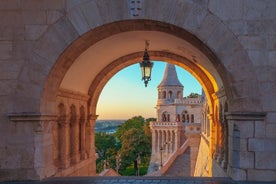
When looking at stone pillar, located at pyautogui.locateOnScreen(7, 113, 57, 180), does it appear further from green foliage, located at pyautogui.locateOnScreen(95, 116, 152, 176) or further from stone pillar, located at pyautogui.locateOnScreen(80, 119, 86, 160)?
green foliage, located at pyautogui.locateOnScreen(95, 116, 152, 176)

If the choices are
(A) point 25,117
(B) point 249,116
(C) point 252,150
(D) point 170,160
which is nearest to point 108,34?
(A) point 25,117

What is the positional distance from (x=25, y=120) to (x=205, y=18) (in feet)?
11.1

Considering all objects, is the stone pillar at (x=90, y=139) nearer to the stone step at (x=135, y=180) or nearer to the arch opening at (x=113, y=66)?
the arch opening at (x=113, y=66)

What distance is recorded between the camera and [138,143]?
5641 centimetres

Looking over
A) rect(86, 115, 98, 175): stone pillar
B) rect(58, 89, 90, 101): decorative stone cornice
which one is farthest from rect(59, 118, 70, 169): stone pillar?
rect(86, 115, 98, 175): stone pillar

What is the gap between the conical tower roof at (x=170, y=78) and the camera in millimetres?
58094

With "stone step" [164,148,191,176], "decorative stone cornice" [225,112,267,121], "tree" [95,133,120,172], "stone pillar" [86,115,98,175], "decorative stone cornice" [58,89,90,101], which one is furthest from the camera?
"tree" [95,133,120,172]

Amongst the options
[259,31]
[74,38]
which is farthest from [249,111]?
[74,38]

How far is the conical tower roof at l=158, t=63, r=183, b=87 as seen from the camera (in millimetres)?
58094

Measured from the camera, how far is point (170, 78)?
191 ft

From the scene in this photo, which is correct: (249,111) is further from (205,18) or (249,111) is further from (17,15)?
(17,15)

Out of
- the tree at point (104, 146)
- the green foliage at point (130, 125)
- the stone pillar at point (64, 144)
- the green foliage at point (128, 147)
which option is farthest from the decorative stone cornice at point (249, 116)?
the green foliage at point (130, 125)

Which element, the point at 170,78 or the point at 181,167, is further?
the point at 170,78

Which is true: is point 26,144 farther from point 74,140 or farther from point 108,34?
point 74,140
